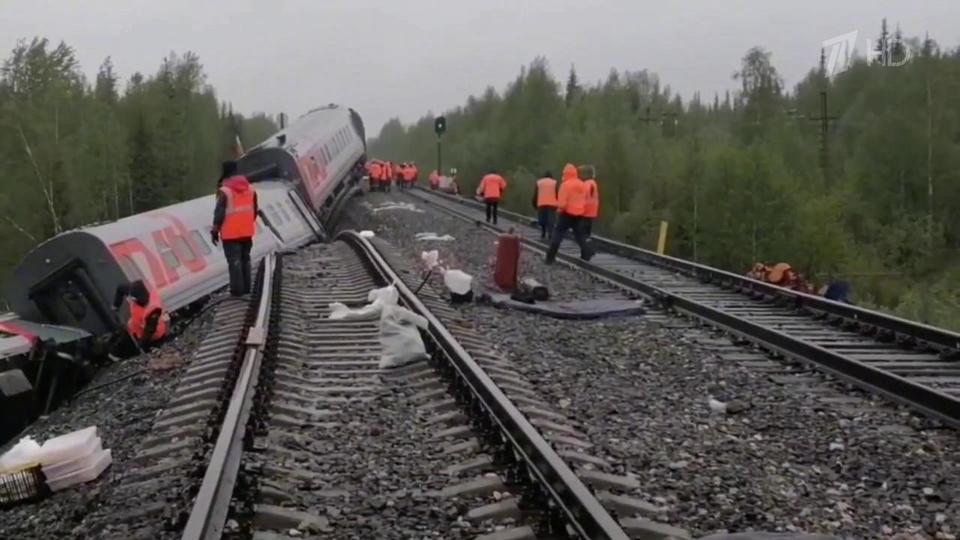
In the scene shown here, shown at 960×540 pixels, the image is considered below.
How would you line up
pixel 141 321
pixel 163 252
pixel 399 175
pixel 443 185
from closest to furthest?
pixel 141 321 < pixel 163 252 < pixel 443 185 < pixel 399 175

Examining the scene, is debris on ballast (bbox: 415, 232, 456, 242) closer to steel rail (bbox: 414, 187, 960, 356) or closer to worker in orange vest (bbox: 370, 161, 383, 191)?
steel rail (bbox: 414, 187, 960, 356)

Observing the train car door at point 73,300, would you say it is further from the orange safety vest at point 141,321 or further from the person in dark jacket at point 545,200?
the person in dark jacket at point 545,200

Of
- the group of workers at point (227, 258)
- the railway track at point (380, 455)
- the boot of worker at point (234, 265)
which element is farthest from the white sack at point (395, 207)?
the railway track at point (380, 455)

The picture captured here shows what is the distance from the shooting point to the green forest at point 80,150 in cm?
4569

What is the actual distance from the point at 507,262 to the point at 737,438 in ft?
23.4

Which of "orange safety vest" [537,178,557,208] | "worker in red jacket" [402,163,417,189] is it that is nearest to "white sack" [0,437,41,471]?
"orange safety vest" [537,178,557,208]

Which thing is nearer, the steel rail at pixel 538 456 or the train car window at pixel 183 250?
the steel rail at pixel 538 456

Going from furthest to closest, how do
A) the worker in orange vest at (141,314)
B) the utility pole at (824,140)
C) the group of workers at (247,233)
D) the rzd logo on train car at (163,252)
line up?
the utility pole at (824,140), the rzd logo on train car at (163,252), the group of workers at (247,233), the worker in orange vest at (141,314)

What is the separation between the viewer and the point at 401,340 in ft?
26.7

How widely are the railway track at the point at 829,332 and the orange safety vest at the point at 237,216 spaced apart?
494 cm

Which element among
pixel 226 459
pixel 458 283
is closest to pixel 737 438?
pixel 226 459

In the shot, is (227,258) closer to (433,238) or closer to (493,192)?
(433,238)

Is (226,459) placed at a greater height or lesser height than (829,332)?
greater

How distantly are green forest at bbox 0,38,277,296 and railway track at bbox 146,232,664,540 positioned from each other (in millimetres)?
27671
